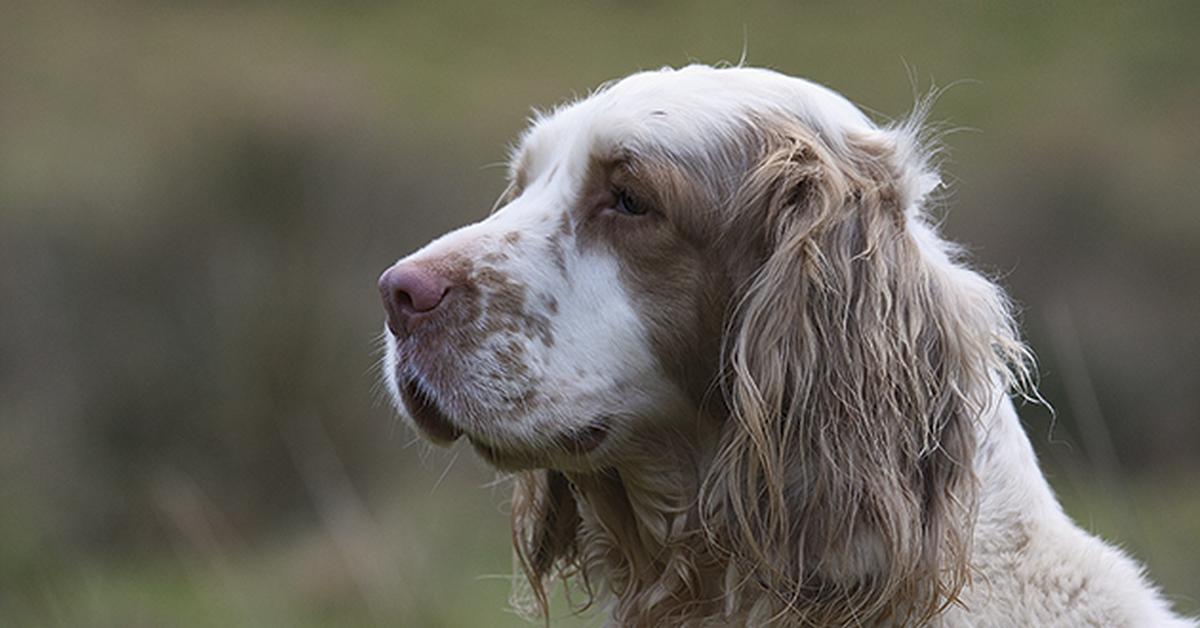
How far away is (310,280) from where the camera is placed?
8742mm

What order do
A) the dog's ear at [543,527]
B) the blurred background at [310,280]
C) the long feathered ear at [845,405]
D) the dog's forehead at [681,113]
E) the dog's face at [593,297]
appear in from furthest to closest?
the blurred background at [310,280]
the dog's ear at [543,527]
the dog's forehead at [681,113]
the dog's face at [593,297]
the long feathered ear at [845,405]

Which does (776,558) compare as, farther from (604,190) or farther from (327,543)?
(327,543)

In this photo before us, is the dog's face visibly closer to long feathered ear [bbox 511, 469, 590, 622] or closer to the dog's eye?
the dog's eye

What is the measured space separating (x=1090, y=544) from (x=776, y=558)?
63cm

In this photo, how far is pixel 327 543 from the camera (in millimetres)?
8875

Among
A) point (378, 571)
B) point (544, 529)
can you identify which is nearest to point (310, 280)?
point (378, 571)

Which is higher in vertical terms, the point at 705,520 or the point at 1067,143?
the point at 705,520

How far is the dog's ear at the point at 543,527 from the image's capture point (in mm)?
3512

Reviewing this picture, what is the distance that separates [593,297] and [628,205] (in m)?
0.20

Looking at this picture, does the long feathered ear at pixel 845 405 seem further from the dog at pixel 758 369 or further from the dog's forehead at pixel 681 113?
the dog's forehead at pixel 681 113

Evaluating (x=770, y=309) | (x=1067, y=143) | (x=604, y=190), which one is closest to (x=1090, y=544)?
(x=770, y=309)

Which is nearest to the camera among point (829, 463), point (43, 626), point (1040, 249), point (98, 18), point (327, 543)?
point (829, 463)

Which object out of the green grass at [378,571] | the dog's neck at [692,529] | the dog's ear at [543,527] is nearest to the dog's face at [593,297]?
the dog's neck at [692,529]

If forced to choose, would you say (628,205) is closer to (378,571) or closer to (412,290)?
(412,290)
